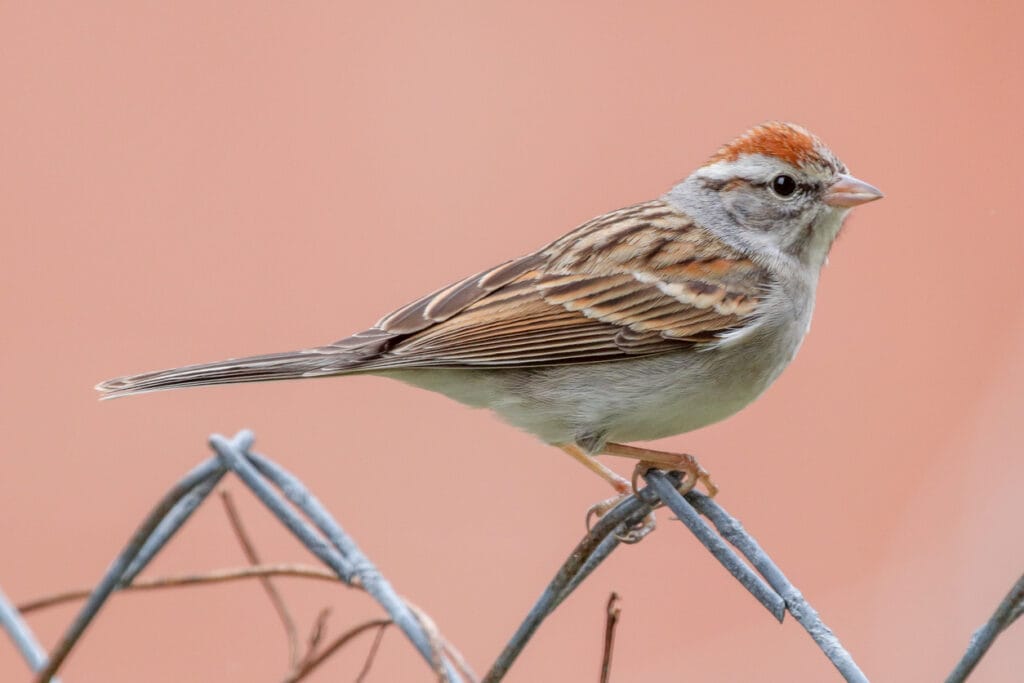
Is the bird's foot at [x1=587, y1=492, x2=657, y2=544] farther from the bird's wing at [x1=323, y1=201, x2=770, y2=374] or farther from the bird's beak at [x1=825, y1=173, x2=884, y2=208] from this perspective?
the bird's beak at [x1=825, y1=173, x2=884, y2=208]

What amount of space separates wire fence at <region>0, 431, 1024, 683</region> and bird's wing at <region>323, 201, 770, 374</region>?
0.91 metres


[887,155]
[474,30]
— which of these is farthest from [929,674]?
[474,30]

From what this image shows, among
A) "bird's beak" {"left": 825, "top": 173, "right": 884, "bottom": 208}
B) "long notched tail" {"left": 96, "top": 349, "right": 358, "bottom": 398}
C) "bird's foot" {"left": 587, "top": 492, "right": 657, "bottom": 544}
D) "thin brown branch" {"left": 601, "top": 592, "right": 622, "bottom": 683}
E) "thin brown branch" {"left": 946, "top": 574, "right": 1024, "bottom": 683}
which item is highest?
"long notched tail" {"left": 96, "top": 349, "right": 358, "bottom": 398}

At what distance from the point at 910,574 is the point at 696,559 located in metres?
0.59

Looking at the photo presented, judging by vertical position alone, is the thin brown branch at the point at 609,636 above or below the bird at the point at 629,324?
below

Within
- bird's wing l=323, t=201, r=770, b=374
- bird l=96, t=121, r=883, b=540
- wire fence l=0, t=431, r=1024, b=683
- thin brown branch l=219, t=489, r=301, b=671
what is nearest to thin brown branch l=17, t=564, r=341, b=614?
wire fence l=0, t=431, r=1024, b=683

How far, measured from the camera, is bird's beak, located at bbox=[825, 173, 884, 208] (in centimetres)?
271

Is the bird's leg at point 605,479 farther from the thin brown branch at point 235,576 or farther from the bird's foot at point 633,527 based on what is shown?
the thin brown branch at point 235,576

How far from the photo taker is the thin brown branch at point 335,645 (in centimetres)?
166

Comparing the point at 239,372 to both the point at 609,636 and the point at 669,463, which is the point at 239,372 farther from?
the point at 609,636

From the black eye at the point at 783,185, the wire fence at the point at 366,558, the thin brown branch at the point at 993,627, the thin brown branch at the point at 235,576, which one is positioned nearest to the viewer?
the thin brown branch at the point at 993,627

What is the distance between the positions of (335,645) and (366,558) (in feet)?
0.38

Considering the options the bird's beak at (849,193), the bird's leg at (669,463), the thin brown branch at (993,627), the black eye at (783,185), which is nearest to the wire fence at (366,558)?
the thin brown branch at (993,627)

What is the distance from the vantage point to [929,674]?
3125mm
